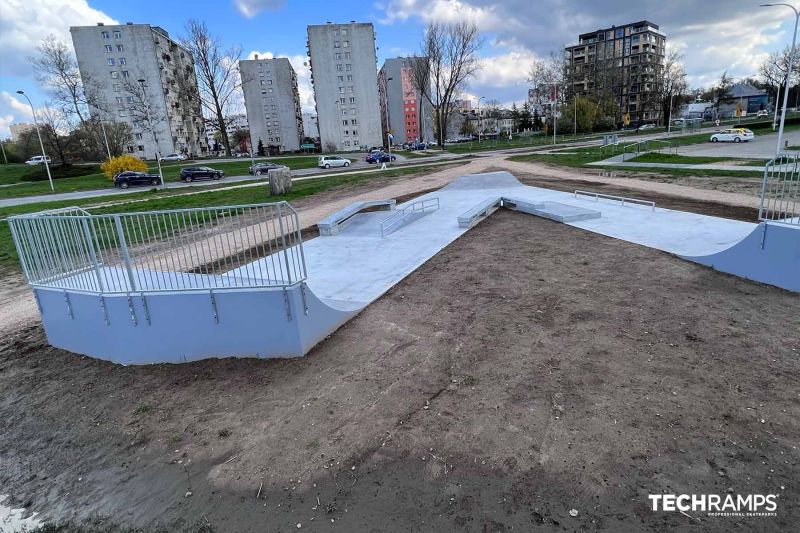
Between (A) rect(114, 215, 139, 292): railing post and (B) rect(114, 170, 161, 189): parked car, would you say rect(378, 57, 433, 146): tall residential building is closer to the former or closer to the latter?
(B) rect(114, 170, 161, 189): parked car

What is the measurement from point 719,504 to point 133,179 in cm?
4281

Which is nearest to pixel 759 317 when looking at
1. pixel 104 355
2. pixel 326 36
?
pixel 104 355

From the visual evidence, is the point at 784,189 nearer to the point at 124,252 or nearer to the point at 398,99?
the point at 124,252

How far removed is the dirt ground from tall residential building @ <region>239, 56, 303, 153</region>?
9599 centimetres

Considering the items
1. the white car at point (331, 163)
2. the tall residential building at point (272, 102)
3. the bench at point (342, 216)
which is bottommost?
the bench at point (342, 216)

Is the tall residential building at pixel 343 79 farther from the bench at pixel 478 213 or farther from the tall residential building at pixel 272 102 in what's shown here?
the bench at pixel 478 213

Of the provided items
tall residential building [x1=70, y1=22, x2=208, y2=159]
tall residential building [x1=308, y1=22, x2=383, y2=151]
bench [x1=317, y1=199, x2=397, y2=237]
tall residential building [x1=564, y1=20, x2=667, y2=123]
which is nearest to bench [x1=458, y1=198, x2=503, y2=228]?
bench [x1=317, y1=199, x2=397, y2=237]

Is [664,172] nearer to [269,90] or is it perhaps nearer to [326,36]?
[326,36]

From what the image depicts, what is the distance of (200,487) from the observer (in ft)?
12.2

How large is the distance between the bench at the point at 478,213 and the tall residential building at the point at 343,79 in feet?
250

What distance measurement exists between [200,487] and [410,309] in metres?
4.07

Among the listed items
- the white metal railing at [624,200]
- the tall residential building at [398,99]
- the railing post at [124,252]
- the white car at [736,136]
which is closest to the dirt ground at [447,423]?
the railing post at [124,252]

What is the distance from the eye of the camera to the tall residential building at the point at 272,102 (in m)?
95.1

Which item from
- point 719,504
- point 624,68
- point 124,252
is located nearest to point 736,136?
point 719,504
